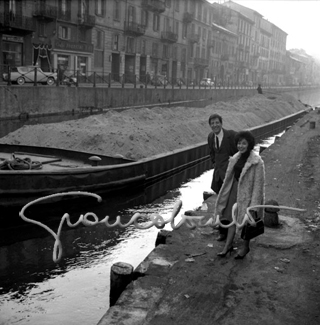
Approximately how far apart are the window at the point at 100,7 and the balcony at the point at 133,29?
13.0 ft

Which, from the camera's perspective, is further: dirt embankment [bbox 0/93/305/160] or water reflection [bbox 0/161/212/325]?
dirt embankment [bbox 0/93/305/160]

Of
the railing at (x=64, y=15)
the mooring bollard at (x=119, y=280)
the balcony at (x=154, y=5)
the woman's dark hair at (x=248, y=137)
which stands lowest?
the mooring bollard at (x=119, y=280)

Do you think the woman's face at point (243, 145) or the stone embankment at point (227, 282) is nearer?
the stone embankment at point (227, 282)

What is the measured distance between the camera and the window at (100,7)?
45781 millimetres

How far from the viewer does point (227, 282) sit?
5359 mm

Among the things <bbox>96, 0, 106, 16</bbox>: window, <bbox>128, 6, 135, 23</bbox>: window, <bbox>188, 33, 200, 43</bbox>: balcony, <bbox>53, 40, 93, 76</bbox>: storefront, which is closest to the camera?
<bbox>53, 40, 93, 76</bbox>: storefront

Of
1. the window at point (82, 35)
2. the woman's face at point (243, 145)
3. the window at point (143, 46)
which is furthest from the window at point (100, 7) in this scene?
the woman's face at point (243, 145)

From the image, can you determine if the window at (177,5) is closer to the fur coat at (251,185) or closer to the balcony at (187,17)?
the balcony at (187,17)

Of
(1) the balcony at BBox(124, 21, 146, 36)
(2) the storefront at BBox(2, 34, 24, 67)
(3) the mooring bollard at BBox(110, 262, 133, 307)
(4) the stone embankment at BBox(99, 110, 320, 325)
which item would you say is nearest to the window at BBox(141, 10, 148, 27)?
(1) the balcony at BBox(124, 21, 146, 36)

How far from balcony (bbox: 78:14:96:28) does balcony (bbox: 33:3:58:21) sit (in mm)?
3485

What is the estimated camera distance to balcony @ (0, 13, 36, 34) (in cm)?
3572

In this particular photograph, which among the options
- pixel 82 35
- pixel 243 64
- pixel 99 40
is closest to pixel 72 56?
pixel 82 35

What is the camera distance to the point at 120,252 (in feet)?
28.6

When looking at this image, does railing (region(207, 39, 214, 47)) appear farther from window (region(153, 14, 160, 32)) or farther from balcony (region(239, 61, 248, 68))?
window (region(153, 14, 160, 32))
